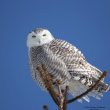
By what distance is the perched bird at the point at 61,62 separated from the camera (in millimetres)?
6523

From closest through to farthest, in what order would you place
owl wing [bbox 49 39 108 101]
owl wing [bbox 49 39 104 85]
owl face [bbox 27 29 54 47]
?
owl wing [bbox 49 39 108 101], owl wing [bbox 49 39 104 85], owl face [bbox 27 29 54 47]

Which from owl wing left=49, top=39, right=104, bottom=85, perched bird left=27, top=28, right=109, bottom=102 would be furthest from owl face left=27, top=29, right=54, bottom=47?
owl wing left=49, top=39, right=104, bottom=85

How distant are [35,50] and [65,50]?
632 millimetres

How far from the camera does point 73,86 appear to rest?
6.79 meters

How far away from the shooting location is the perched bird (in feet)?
21.4

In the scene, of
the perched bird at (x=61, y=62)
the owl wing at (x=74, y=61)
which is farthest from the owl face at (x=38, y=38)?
the owl wing at (x=74, y=61)

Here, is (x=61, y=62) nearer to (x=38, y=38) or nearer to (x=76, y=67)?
(x=76, y=67)

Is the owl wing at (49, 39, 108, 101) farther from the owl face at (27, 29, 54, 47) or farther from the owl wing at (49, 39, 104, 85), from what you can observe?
the owl face at (27, 29, 54, 47)

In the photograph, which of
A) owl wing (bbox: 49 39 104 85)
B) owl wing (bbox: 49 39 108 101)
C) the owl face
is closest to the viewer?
owl wing (bbox: 49 39 108 101)

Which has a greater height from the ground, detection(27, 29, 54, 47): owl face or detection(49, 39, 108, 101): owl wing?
detection(27, 29, 54, 47): owl face

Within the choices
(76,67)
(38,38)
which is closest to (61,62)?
(76,67)

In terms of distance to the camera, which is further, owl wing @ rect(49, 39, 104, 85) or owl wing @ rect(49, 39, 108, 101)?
owl wing @ rect(49, 39, 104, 85)

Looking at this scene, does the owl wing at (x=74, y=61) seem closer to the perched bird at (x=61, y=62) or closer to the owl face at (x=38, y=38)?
the perched bird at (x=61, y=62)

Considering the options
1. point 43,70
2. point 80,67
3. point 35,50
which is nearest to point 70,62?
point 80,67
